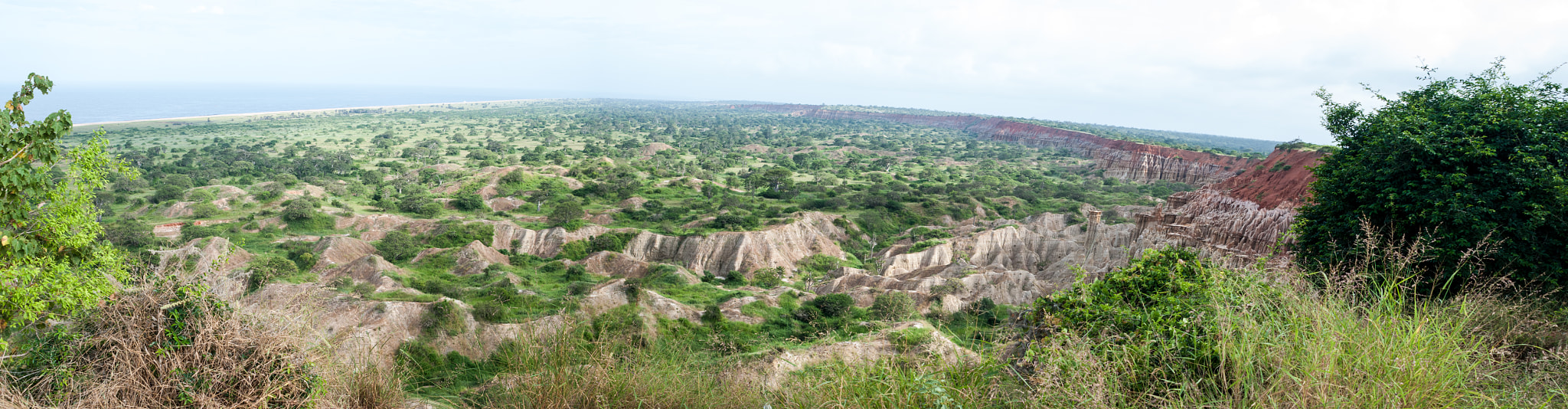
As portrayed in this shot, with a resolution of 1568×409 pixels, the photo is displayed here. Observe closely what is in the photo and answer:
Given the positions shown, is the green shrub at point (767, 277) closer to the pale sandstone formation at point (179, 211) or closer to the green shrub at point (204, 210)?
the green shrub at point (204, 210)

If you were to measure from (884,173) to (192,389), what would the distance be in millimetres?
92593

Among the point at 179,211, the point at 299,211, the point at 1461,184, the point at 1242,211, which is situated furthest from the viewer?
the point at 179,211

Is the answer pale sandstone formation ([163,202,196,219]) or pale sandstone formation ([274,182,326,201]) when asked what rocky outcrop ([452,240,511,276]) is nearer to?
pale sandstone formation ([274,182,326,201])

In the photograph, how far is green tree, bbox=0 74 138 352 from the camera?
765 centimetres

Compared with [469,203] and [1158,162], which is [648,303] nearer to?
[469,203]

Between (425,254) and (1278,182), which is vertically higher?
(1278,182)

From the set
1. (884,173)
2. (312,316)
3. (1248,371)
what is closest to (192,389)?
(312,316)

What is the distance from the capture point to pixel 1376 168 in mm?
14664

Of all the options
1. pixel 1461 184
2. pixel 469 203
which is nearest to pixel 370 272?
pixel 469 203

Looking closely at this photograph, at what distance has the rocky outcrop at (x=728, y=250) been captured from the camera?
43.3 m

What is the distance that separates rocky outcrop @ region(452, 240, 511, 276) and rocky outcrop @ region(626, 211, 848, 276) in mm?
8622

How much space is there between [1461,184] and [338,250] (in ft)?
162

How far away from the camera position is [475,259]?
1555 inches

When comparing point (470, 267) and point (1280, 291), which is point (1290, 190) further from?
point (470, 267)
